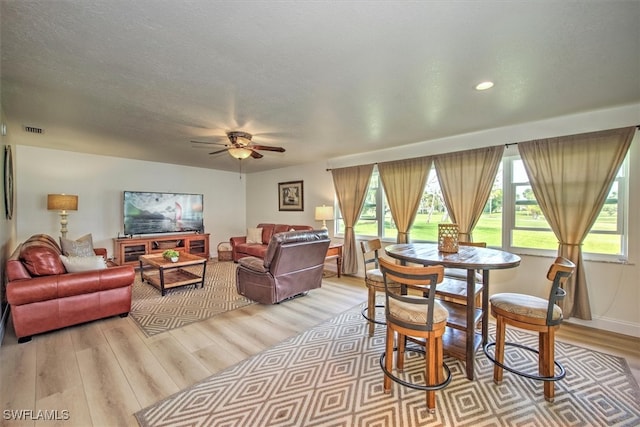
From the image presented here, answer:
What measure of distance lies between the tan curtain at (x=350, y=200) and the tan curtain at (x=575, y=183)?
8.57ft

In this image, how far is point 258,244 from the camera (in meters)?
6.32

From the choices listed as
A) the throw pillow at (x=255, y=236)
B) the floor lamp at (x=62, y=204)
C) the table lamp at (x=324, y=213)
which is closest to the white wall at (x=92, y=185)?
the floor lamp at (x=62, y=204)

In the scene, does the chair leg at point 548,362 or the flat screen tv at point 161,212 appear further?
the flat screen tv at point 161,212

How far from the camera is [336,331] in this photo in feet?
9.57

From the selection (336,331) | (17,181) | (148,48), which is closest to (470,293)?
(336,331)

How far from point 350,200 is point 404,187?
1.14m

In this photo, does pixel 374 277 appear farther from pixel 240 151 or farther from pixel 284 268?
pixel 240 151

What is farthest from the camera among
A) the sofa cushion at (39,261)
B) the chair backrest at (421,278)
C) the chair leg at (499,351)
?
the sofa cushion at (39,261)

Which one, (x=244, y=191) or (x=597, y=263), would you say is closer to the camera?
(x=597, y=263)

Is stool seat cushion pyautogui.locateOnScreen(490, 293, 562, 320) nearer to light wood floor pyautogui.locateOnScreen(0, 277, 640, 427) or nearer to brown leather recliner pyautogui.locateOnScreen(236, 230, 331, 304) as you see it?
light wood floor pyautogui.locateOnScreen(0, 277, 640, 427)

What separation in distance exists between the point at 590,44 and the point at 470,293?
190cm

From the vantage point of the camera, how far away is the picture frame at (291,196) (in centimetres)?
646

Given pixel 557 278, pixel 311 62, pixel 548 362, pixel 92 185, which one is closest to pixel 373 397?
pixel 548 362

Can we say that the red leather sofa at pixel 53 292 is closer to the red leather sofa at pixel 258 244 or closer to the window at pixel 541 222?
the red leather sofa at pixel 258 244
